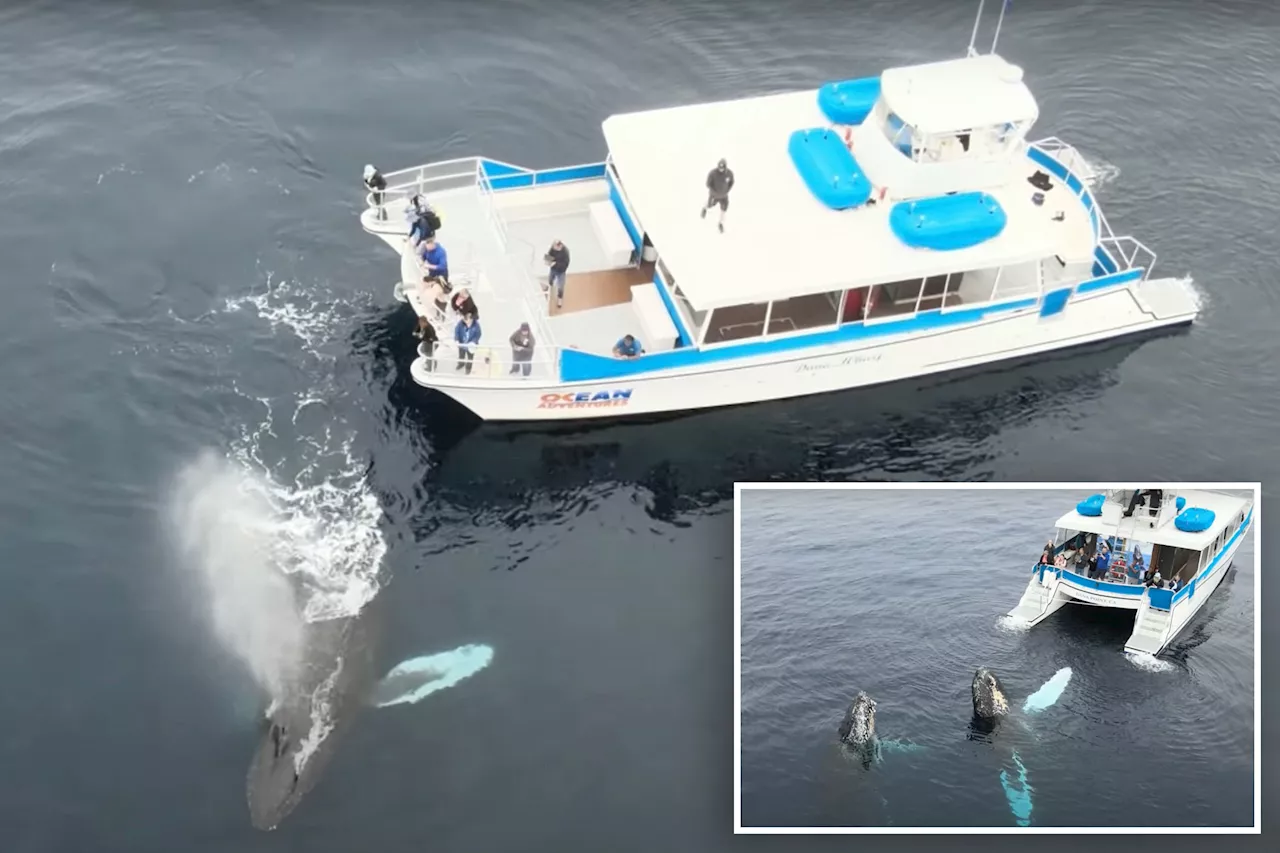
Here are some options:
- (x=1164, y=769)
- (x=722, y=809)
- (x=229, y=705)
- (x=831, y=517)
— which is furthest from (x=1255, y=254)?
(x=229, y=705)

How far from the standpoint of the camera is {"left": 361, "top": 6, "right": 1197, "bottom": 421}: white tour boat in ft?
153

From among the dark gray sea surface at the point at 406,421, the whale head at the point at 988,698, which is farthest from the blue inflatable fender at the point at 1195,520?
the whale head at the point at 988,698

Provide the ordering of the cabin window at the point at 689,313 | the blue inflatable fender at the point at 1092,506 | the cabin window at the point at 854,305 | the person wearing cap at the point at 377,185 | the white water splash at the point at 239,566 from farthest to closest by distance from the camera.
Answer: the person wearing cap at the point at 377,185 < the cabin window at the point at 854,305 < the cabin window at the point at 689,313 < the blue inflatable fender at the point at 1092,506 < the white water splash at the point at 239,566

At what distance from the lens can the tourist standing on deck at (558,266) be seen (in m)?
47.1

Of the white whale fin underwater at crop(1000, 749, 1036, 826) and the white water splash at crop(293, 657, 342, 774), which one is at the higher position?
the white whale fin underwater at crop(1000, 749, 1036, 826)

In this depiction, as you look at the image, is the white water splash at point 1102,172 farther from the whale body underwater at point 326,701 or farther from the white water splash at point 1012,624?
the whale body underwater at point 326,701

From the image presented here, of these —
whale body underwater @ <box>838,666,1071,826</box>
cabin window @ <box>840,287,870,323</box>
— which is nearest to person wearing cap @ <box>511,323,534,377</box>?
cabin window @ <box>840,287,870,323</box>

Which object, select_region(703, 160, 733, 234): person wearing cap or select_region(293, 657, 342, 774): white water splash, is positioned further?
select_region(703, 160, 733, 234): person wearing cap

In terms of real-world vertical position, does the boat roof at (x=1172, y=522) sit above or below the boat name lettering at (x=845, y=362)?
above

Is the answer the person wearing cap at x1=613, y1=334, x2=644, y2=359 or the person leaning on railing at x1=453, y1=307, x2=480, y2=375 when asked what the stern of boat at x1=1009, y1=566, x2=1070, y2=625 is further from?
the person leaning on railing at x1=453, y1=307, x2=480, y2=375

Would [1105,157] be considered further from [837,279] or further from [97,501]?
[97,501]

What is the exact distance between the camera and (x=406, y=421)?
156ft

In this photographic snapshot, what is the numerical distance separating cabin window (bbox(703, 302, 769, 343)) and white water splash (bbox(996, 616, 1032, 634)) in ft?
38.7

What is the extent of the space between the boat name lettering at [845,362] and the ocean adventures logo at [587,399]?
5.79 m
